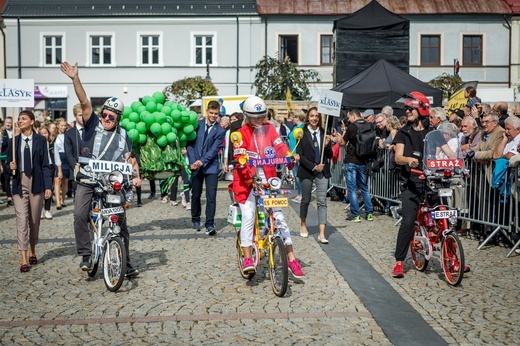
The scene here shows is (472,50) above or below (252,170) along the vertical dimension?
above

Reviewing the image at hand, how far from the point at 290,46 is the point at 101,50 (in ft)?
36.7

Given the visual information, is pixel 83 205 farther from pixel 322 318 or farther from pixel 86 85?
pixel 86 85

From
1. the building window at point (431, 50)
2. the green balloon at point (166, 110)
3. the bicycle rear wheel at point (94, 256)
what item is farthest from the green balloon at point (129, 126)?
the building window at point (431, 50)

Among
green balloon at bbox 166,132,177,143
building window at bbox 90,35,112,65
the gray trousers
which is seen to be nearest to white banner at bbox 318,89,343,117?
the gray trousers

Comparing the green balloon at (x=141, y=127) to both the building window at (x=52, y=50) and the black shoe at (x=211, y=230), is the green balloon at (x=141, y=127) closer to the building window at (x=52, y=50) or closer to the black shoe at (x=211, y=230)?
the black shoe at (x=211, y=230)

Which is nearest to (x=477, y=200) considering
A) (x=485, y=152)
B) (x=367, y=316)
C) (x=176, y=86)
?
(x=485, y=152)

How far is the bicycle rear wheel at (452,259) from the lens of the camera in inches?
334

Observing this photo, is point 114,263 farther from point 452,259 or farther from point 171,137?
point 171,137

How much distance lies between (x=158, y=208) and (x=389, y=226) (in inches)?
212

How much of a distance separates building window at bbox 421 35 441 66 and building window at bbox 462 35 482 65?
1509 mm

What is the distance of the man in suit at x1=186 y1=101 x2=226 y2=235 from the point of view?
12.9 m

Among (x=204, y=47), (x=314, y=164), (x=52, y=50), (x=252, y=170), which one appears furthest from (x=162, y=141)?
(x=52, y=50)

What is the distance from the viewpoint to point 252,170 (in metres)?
8.55

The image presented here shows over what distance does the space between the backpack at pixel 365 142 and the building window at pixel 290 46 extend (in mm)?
32498
